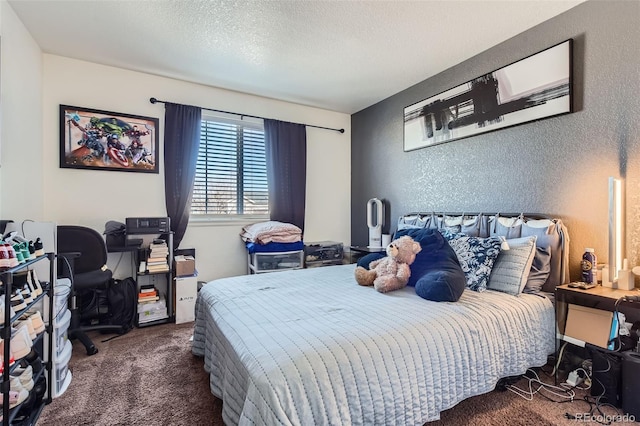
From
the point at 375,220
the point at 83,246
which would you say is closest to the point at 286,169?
the point at 375,220

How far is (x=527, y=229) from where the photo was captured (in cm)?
224

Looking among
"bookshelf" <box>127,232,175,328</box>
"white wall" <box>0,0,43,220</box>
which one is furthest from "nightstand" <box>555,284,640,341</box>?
"white wall" <box>0,0,43,220</box>

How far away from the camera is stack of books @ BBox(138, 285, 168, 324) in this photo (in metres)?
2.83

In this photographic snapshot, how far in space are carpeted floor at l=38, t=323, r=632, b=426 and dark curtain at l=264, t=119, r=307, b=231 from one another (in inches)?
79.3

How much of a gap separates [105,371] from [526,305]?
2741 mm

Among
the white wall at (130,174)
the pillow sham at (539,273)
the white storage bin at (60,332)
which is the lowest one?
the white storage bin at (60,332)

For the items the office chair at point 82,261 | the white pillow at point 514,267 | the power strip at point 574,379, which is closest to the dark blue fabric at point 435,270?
the white pillow at point 514,267

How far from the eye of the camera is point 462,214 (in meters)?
2.84

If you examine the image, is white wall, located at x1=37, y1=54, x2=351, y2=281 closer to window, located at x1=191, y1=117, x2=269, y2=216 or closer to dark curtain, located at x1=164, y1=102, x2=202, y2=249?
dark curtain, located at x1=164, y1=102, x2=202, y2=249

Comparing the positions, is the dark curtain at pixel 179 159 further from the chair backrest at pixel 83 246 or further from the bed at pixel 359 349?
the bed at pixel 359 349

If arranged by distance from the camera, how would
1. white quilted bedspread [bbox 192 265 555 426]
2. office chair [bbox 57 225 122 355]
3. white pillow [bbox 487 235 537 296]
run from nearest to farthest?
white quilted bedspread [bbox 192 265 555 426] → white pillow [bbox 487 235 537 296] → office chair [bbox 57 225 122 355]

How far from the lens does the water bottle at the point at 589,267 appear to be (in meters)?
1.92

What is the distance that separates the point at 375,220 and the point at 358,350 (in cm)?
277

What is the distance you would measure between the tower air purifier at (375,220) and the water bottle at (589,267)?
1980 millimetres
